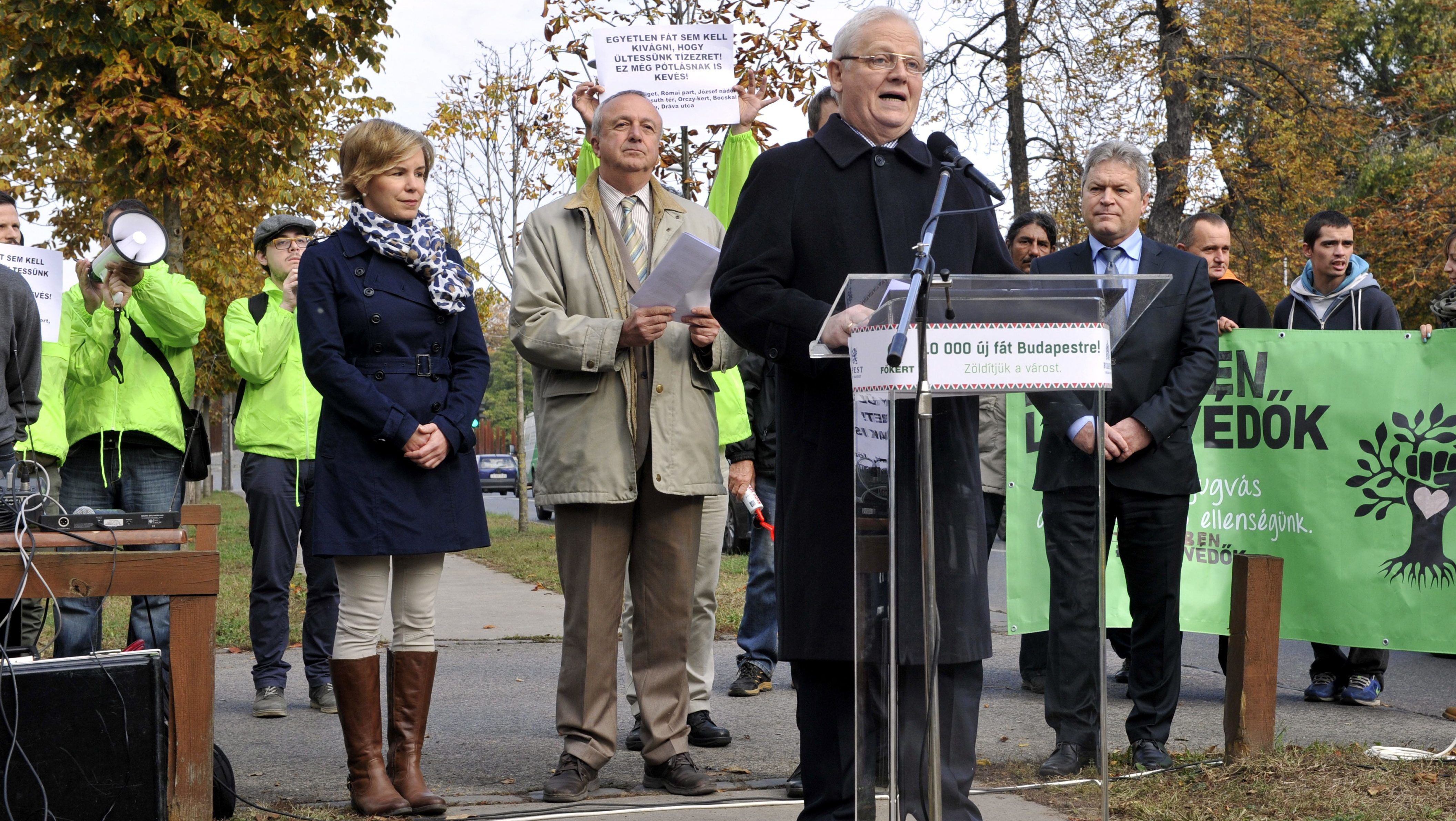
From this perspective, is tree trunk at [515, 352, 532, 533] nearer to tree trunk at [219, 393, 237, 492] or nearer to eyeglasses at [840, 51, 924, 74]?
eyeglasses at [840, 51, 924, 74]

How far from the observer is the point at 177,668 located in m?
3.72

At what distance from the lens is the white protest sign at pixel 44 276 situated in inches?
213

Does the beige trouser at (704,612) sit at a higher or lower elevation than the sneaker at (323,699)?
higher

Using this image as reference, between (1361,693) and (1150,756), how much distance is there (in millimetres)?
2142

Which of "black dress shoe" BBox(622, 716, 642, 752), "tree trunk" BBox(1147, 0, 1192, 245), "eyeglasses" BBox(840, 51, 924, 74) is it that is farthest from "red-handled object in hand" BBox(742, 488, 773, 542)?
"tree trunk" BBox(1147, 0, 1192, 245)

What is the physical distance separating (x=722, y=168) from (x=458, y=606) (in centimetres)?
546

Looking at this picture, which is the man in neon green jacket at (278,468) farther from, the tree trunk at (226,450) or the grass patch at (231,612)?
the tree trunk at (226,450)

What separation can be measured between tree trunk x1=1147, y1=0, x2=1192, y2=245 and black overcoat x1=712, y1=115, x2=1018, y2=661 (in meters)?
17.3

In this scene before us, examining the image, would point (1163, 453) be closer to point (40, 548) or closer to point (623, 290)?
point (623, 290)

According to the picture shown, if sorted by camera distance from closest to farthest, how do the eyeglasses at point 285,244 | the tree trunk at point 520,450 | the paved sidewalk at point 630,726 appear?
the paved sidewalk at point 630,726, the eyeglasses at point 285,244, the tree trunk at point 520,450

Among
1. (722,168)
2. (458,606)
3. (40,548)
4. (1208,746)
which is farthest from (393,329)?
(458,606)

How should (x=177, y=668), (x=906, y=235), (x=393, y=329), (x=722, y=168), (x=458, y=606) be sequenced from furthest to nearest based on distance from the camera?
(x=458, y=606) → (x=722, y=168) → (x=393, y=329) → (x=177, y=668) → (x=906, y=235)

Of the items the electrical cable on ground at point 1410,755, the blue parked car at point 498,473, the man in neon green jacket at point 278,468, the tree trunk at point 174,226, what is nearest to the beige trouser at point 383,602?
the man in neon green jacket at point 278,468

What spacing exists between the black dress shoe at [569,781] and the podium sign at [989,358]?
2.16m
